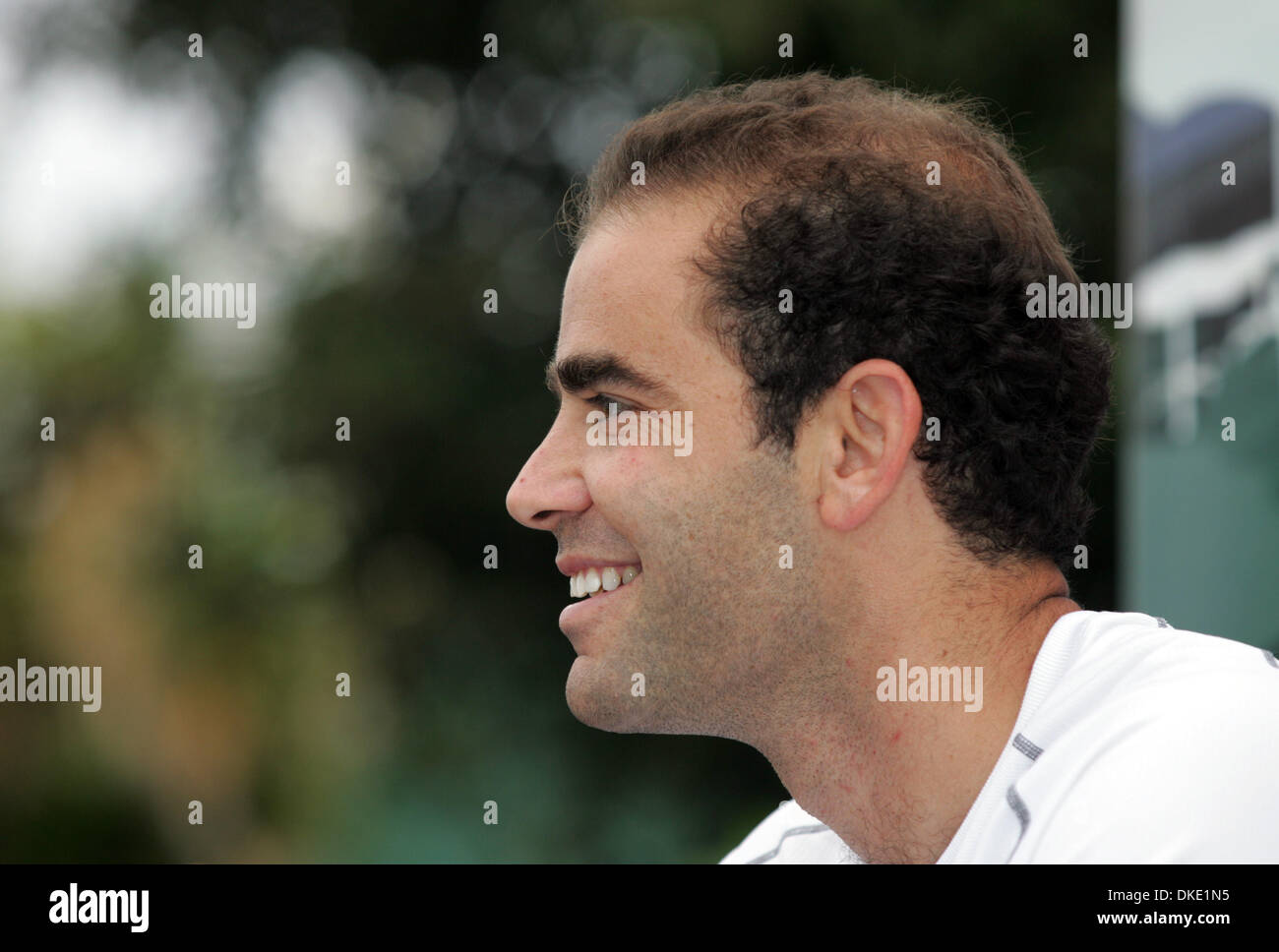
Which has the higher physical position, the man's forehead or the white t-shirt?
the man's forehead

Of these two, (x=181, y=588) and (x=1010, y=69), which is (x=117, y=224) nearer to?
(x=181, y=588)

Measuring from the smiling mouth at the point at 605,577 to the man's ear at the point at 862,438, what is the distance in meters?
0.28

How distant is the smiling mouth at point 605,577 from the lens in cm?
172

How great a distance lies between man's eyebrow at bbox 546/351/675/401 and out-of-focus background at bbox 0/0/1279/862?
302 cm

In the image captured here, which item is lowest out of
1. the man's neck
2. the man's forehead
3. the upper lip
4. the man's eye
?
the man's neck

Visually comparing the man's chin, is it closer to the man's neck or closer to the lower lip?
the lower lip

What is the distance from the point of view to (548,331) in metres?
4.82

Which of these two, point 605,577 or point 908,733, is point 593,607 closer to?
point 605,577

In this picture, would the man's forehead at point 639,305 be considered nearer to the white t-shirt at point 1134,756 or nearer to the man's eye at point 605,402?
the man's eye at point 605,402

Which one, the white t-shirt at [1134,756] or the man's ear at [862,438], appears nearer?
the white t-shirt at [1134,756]

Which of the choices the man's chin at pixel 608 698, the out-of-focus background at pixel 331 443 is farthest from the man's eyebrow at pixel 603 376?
the out-of-focus background at pixel 331 443

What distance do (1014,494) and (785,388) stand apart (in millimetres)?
349

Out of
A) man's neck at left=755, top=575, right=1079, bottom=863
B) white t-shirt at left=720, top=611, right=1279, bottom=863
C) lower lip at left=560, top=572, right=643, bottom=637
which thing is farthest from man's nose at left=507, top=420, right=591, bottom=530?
white t-shirt at left=720, top=611, right=1279, bottom=863

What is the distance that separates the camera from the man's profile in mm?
1581
